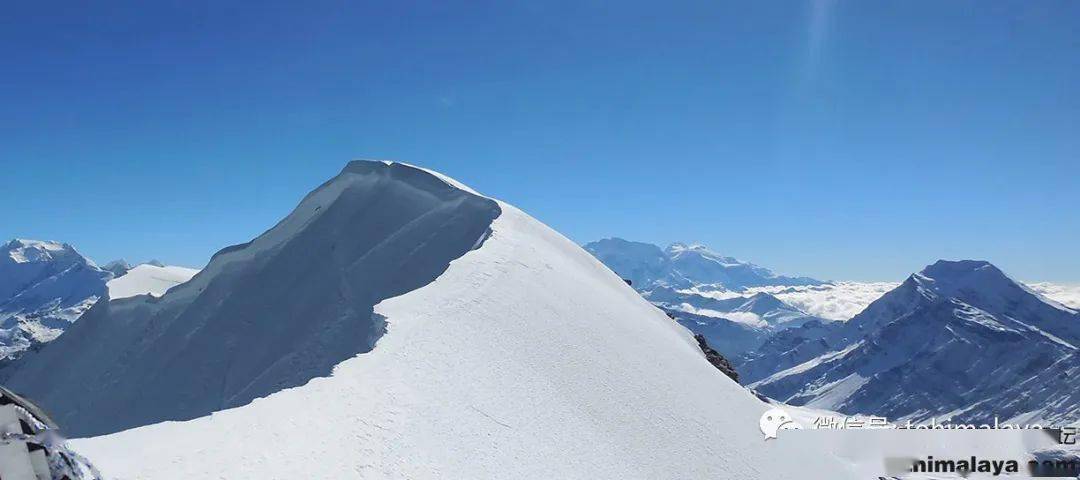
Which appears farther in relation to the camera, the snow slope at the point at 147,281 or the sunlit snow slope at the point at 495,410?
the snow slope at the point at 147,281

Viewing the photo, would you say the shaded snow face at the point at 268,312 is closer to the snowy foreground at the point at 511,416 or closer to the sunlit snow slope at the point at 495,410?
the snowy foreground at the point at 511,416

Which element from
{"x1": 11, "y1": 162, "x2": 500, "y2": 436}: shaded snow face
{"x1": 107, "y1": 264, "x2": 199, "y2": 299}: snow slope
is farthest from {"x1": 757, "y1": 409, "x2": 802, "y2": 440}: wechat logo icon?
{"x1": 107, "y1": 264, "x2": 199, "y2": 299}: snow slope

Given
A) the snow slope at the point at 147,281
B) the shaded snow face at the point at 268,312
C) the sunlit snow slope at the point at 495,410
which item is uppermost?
the snow slope at the point at 147,281

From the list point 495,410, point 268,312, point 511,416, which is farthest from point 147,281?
point 511,416

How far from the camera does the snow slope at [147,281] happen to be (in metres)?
77.3

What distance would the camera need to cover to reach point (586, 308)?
36.9 meters

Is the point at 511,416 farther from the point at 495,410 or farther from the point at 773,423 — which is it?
the point at 773,423

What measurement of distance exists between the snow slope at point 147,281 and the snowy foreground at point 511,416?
55447mm

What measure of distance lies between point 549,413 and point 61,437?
16.0 metres

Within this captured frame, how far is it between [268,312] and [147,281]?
119ft

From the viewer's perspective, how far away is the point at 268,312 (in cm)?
5631

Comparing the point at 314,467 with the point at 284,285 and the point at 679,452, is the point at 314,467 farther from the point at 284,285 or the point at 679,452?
the point at 284,285

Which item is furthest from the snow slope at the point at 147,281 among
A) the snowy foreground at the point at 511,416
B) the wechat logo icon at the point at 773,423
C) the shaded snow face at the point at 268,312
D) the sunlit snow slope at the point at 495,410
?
the wechat logo icon at the point at 773,423

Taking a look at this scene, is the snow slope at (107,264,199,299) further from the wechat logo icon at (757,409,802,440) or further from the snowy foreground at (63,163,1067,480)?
the wechat logo icon at (757,409,802,440)
